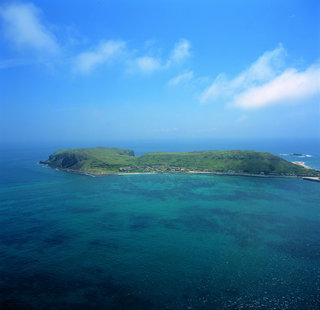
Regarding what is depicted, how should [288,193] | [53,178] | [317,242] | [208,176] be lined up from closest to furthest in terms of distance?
1. [317,242]
2. [288,193]
3. [53,178]
4. [208,176]

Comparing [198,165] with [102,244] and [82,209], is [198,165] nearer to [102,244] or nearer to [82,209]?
[82,209]

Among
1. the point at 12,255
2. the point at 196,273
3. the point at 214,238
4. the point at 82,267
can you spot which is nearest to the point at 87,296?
the point at 82,267

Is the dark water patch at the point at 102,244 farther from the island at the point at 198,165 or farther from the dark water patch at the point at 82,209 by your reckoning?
the island at the point at 198,165

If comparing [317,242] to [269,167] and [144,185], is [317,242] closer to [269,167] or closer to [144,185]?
[144,185]

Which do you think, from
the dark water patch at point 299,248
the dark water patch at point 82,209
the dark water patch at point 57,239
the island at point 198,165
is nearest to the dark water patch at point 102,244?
the dark water patch at point 57,239

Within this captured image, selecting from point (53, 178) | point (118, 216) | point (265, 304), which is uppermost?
point (53, 178)

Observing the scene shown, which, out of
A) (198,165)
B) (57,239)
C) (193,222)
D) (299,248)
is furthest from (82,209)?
(198,165)
